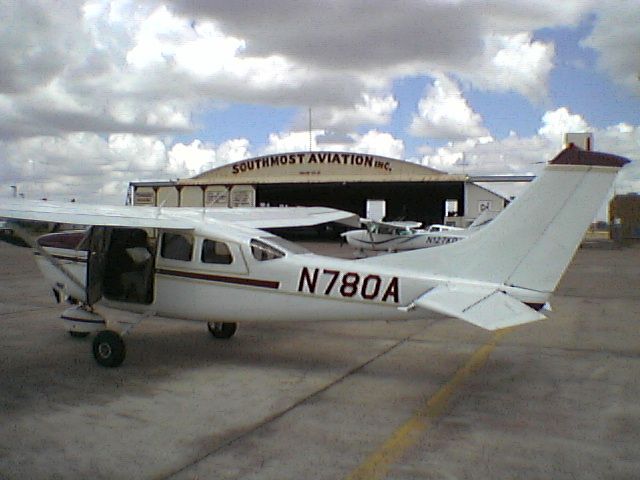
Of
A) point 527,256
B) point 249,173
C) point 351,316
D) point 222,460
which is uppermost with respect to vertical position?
point 249,173

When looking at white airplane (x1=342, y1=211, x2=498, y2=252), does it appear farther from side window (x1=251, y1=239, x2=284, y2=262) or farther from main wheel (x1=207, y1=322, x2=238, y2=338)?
side window (x1=251, y1=239, x2=284, y2=262)

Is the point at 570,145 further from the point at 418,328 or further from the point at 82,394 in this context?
the point at 82,394

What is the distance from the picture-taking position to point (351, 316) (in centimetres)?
658

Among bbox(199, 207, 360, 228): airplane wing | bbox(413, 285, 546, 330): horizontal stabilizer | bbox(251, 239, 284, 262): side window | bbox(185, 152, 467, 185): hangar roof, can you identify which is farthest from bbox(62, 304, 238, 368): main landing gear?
bbox(185, 152, 467, 185): hangar roof

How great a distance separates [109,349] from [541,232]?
5239mm

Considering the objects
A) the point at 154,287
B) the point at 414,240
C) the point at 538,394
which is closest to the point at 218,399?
the point at 154,287

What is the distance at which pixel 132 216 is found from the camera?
7.47m

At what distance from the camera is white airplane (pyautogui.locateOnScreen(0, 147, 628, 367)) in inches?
230

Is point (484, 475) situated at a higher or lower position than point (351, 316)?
lower

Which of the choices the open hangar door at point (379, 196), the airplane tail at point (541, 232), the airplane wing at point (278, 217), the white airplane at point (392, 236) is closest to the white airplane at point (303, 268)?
the airplane tail at point (541, 232)

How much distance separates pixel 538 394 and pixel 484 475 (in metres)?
2.32

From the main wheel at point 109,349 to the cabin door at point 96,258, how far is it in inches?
27.0

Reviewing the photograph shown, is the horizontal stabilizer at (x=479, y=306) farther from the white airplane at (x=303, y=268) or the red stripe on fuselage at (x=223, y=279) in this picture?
the red stripe on fuselage at (x=223, y=279)

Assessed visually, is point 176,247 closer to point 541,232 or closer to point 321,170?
point 541,232
